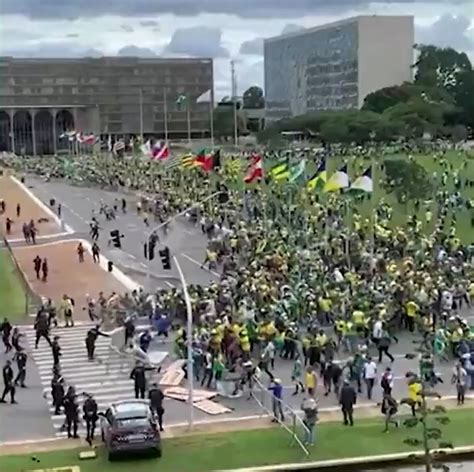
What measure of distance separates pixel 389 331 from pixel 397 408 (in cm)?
778

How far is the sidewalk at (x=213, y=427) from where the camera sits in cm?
2214

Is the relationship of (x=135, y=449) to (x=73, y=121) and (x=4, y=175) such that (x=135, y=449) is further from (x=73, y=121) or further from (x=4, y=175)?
(x=73, y=121)

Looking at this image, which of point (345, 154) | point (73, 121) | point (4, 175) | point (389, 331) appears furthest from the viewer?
point (73, 121)

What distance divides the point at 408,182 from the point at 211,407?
134 ft

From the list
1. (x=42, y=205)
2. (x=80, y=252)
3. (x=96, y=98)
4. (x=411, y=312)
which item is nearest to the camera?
(x=411, y=312)

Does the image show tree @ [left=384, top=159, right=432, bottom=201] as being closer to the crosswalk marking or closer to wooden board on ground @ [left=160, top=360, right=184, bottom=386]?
the crosswalk marking

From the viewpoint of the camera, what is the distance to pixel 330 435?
73.1 ft

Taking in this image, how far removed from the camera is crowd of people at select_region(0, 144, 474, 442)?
26.3 m

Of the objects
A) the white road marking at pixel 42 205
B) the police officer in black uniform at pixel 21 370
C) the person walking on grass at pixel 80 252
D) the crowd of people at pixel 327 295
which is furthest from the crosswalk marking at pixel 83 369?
the white road marking at pixel 42 205

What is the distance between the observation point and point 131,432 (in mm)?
21078

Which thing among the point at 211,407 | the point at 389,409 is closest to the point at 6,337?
the point at 211,407

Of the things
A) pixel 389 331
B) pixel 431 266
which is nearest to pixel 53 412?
pixel 389 331

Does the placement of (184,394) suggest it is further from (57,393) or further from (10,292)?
(10,292)

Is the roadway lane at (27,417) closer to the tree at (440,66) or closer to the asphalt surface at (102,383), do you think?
the asphalt surface at (102,383)
